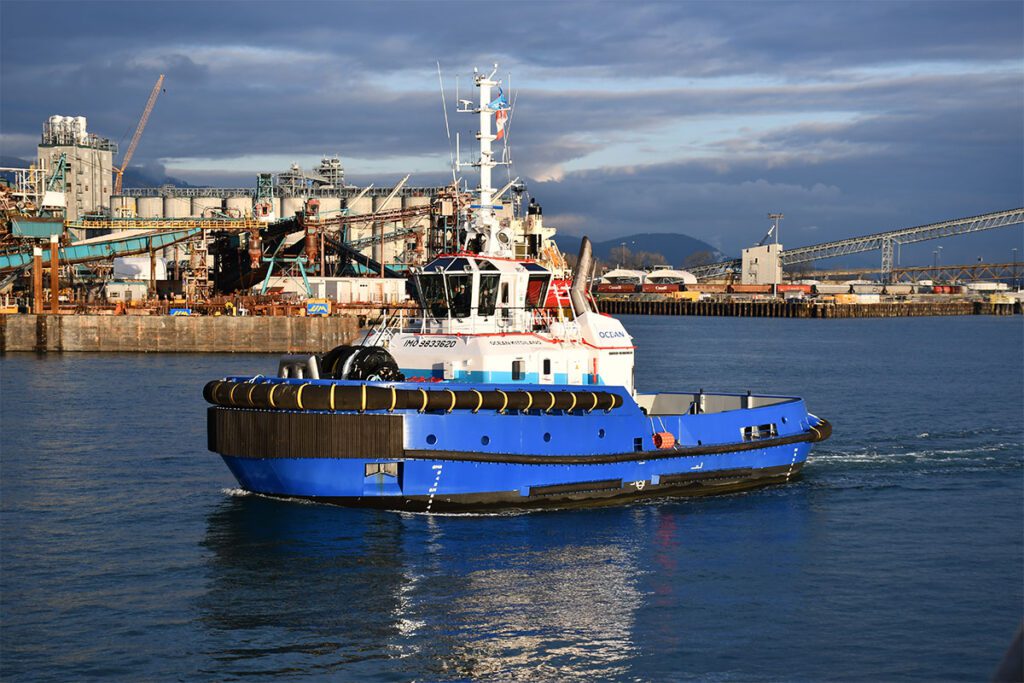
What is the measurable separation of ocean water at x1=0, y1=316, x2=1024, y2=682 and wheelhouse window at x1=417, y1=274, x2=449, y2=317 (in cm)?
477

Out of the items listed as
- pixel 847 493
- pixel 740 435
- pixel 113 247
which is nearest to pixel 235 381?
pixel 740 435

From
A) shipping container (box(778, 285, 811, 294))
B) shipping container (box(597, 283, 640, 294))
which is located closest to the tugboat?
shipping container (box(597, 283, 640, 294))

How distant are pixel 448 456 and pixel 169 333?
48.1 meters

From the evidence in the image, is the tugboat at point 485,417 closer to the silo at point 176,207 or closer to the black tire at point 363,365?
the black tire at point 363,365

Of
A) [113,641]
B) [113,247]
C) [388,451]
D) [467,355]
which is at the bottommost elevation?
[113,641]

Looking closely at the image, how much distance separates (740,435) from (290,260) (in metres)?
60.9

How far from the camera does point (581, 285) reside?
87.0 ft

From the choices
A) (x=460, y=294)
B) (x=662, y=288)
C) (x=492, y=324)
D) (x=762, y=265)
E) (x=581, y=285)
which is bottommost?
(x=492, y=324)

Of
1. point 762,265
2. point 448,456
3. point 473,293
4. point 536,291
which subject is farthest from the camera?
point 762,265

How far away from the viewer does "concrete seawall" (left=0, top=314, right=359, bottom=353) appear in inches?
2554

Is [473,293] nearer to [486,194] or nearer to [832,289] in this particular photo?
[486,194]

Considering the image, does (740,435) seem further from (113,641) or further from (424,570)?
(113,641)

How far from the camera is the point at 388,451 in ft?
68.9

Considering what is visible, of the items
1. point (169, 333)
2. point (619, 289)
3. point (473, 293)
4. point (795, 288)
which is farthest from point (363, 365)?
point (795, 288)
